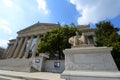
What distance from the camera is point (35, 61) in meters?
19.5

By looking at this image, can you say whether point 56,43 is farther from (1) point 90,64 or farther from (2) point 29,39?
(2) point 29,39

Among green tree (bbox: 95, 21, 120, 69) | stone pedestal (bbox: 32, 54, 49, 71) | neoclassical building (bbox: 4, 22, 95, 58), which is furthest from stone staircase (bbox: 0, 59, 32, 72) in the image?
neoclassical building (bbox: 4, 22, 95, 58)

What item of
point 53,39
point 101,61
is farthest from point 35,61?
point 101,61

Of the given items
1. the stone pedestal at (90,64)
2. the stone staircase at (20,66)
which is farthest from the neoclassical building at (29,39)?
the stone pedestal at (90,64)

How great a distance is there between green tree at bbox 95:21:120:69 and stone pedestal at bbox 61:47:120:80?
32.0ft

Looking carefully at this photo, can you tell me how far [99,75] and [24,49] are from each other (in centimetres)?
4169

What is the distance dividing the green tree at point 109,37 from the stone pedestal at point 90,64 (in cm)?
975

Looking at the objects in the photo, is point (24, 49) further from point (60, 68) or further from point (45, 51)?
point (60, 68)

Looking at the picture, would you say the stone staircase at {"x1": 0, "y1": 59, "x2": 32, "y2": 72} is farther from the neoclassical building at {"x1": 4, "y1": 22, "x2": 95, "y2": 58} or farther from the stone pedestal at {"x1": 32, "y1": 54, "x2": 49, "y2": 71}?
the neoclassical building at {"x1": 4, "y1": 22, "x2": 95, "y2": 58}

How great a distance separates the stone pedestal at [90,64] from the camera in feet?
22.0

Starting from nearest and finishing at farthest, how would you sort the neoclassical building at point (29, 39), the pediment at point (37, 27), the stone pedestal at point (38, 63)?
the stone pedestal at point (38, 63)
the pediment at point (37, 27)
the neoclassical building at point (29, 39)

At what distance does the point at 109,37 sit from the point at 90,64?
13.7 meters

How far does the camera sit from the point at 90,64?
7.27 meters

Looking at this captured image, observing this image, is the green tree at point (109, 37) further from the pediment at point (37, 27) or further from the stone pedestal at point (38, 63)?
the pediment at point (37, 27)
